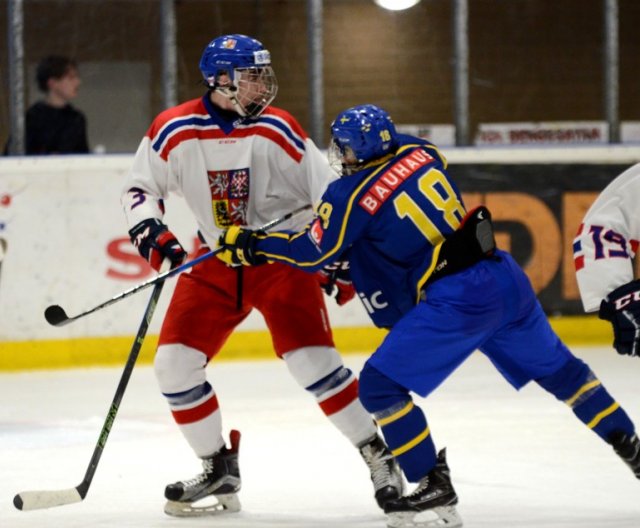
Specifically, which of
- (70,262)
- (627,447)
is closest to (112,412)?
(627,447)

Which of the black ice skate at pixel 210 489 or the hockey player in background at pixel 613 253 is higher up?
the hockey player in background at pixel 613 253

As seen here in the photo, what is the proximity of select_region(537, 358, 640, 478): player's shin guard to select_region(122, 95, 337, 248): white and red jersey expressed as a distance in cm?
85

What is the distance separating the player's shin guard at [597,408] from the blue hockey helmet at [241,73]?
1.07m

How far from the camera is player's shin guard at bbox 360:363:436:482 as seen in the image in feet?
10.9

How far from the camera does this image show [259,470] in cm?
427

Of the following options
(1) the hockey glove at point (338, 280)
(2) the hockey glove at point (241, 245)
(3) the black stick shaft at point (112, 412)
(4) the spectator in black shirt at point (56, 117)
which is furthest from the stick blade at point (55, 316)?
(4) the spectator in black shirt at point (56, 117)

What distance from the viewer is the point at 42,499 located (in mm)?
3543

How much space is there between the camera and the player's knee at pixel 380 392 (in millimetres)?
A: 3324

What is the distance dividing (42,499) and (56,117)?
3447 millimetres

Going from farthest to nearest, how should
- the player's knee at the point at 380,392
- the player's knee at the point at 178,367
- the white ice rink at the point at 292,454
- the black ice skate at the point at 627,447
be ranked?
1. the player's knee at the point at 178,367
2. the white ice rink at the point at 292,454
3. the black ice skate at the point at 627,447
4. the player's knee at the point at 380,392

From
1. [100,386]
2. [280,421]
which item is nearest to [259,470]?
[280,421]

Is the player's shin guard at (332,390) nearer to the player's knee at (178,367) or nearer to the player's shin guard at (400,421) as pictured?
the player's knee at (178,367)

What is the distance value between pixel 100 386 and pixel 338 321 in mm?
1270

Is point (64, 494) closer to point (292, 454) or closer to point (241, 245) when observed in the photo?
point (241, 245)
